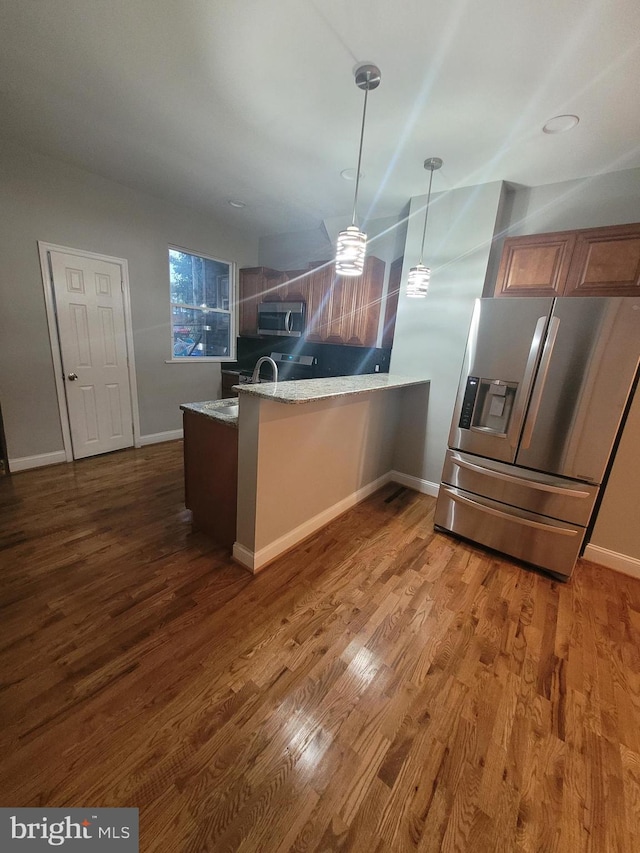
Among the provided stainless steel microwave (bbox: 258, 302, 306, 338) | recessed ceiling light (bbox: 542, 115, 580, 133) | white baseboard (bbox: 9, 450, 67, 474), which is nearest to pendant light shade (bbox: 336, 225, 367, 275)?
recessed ceiling light (bbox: 542, 115, 580, 133)

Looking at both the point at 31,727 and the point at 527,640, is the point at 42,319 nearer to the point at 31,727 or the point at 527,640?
the point at 31,727

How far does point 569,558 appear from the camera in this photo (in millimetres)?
2186

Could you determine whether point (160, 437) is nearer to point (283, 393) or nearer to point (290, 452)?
point (290, 452)

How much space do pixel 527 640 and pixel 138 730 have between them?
1.86m

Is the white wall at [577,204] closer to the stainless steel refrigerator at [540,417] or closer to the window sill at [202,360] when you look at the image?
the stainless steel refrigerator at [540,417]

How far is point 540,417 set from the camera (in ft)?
7.13

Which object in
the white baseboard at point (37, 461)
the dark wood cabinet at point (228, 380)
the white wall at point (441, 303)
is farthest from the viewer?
the dark wood cabinet at point (228, 380)

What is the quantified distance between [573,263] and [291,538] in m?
2.79

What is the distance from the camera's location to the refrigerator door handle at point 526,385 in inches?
83.2

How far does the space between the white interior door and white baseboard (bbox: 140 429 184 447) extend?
26cm

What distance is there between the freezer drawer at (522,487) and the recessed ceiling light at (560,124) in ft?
6.72

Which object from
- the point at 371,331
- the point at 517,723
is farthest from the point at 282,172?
the point at 517,723

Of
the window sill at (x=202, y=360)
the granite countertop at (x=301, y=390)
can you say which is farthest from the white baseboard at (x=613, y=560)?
the window sill at (x=202, y=360)

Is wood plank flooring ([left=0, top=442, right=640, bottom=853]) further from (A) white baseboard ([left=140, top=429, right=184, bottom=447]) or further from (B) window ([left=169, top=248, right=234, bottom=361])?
(B) window ([left=169, top=248, right=234, bottom=361])
